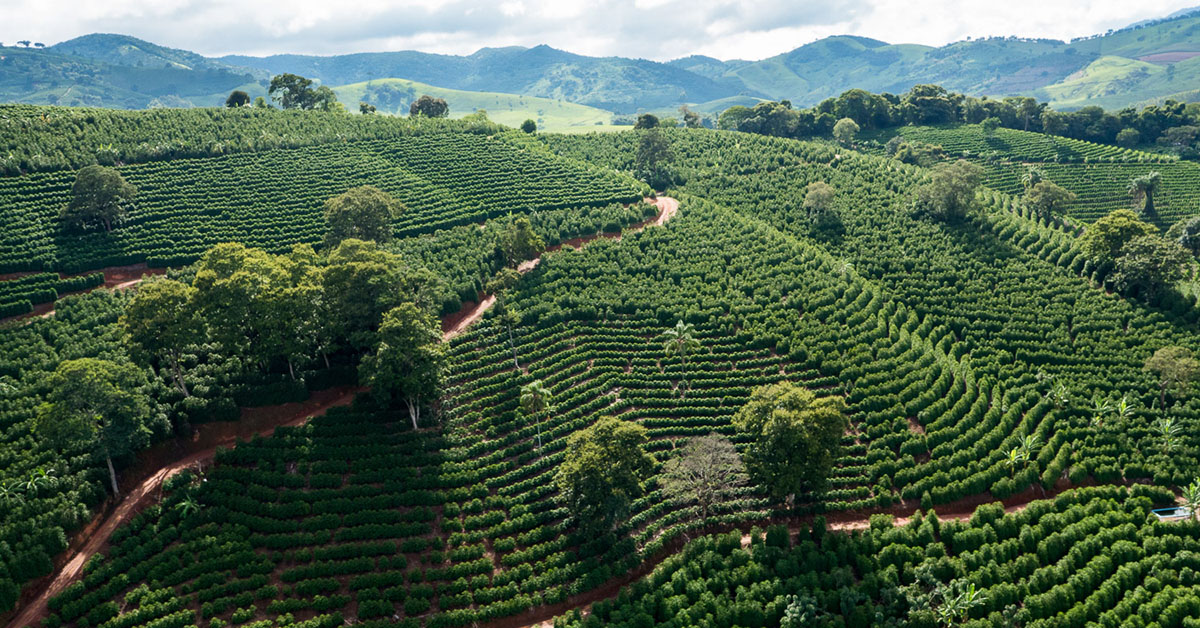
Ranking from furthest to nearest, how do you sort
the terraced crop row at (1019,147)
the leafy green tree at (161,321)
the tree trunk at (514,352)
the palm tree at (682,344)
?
the terraced crop row at (1019,147), the tree trunk at (514,352), the palm tree at (682,344), the leafy green tree at (161,321)

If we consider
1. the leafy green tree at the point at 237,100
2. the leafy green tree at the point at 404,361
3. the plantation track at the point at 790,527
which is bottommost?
the plantation track at the point at 790,527

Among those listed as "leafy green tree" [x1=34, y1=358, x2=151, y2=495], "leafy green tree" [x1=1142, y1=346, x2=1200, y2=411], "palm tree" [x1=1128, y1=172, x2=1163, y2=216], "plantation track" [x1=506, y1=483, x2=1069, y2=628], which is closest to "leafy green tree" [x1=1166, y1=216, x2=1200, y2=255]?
"palm tree" [x1=1128, y1=172, x2=1163, y2=216]

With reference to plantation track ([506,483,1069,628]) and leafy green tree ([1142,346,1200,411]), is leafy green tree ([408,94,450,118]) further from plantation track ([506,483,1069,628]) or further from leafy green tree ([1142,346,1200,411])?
leafy green tree ([1142,346,1200,411])

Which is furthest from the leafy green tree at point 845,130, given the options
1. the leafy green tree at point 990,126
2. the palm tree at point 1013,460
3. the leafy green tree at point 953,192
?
the palm tree at point 1013,460

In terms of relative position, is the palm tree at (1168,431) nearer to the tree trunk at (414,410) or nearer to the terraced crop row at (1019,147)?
the tree trunk at (414,410)

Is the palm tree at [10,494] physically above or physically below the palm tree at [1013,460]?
above

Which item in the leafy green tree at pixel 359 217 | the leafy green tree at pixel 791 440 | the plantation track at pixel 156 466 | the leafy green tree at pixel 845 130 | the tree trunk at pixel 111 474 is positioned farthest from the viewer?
the leafy green tree at pixel 845 130

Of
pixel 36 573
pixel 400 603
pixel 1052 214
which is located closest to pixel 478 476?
pixel 400 603
